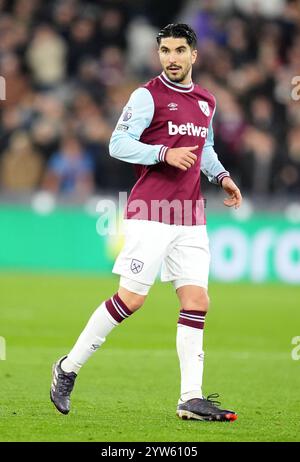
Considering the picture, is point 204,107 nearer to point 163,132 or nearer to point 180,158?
point 163,132

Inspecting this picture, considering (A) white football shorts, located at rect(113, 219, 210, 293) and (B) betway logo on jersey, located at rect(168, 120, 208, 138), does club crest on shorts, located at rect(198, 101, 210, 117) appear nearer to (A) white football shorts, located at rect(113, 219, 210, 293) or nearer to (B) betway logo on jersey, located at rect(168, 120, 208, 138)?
(B) betway logo on jersey, located at rect(168, 120, 208, 138)

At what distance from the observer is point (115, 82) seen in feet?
63.6

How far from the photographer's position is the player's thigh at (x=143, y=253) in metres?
7.42

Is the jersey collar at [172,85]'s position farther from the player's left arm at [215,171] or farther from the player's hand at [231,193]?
the player's hand at [231,193]

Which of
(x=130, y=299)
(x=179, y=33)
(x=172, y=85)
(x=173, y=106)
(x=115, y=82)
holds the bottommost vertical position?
(x=130, y=299)

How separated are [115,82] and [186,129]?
39.3ft

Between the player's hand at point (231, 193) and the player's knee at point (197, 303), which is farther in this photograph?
the player's hand at point (231, 193)

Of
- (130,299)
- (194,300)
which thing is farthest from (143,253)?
(194,300)

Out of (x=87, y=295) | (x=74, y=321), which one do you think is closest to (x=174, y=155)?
(x=74, y=321)

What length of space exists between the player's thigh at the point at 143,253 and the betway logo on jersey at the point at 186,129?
0.58 meters

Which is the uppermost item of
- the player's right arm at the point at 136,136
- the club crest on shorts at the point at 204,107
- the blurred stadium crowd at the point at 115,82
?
the blurred stadium crowd at the point at 115,82

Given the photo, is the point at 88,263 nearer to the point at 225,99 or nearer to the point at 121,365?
the point at 225,99

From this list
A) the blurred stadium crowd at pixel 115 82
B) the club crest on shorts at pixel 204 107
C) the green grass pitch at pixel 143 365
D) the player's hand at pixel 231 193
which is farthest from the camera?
the blurred stadium crowd at pixel 115 82

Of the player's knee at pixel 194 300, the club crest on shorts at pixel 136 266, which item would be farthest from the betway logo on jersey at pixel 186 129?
the player's knee at pixel 194 300
